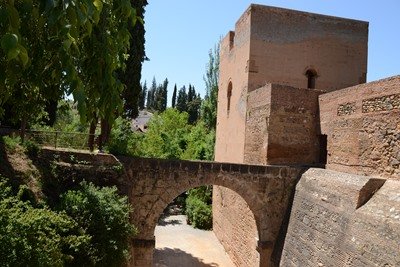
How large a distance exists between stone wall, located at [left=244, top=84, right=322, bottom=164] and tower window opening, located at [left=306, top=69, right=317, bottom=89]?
8.59ft

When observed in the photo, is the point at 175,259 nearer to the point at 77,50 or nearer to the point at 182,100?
the point at 77,50

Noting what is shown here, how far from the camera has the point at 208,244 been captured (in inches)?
723

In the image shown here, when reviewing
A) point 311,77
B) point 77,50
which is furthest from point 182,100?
point 77,50

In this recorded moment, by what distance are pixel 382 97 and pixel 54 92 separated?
29.1 feet

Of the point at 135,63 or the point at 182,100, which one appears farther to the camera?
the point at 182,100

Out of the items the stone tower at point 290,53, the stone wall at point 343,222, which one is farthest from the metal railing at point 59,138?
the stone wall at point 343,222

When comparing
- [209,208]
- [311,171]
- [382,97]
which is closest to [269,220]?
[311,171]

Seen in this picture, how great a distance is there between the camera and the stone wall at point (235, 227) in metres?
13.7

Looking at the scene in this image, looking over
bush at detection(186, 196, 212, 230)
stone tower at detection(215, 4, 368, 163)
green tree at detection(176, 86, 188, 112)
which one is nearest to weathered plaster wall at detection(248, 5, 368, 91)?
stone tower at detection(215, 4, 368, 163)

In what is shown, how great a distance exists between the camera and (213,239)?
19.2m

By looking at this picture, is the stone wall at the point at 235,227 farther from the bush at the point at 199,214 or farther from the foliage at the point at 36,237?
the foliage at the point at 36,237

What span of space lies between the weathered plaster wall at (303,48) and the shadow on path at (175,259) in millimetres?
7626

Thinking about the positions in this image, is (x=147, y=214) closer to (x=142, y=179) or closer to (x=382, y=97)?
(x=142, y=179)

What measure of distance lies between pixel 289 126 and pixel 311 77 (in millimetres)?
3896
